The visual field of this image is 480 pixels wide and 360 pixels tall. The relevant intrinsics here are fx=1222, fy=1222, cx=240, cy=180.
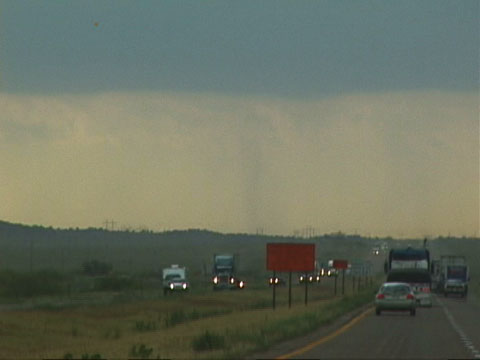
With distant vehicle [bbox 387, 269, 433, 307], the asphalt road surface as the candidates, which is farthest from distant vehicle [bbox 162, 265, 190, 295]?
the asphalt road surface

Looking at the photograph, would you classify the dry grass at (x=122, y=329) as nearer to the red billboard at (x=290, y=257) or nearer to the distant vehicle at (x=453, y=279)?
the red billboard at (x=290, y=257)

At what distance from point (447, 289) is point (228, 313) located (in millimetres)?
37367

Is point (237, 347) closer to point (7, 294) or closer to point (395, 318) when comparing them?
point (395, 318)

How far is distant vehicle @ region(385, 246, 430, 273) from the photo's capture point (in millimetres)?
76312

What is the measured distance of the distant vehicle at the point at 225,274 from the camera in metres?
111

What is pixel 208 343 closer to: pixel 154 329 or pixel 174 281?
pixel 154 329

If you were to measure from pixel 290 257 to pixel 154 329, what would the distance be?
11.9 m

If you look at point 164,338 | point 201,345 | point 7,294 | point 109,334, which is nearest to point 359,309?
point 109,334

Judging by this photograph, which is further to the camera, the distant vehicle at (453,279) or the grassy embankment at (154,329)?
the distant vehicle at (453,279)

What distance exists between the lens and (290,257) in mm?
60094

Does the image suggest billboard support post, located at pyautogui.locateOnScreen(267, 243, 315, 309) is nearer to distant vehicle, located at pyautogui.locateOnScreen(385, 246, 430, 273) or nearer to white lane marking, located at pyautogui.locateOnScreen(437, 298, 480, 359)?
white lane marking, located at pyautogui.locateOnScreen(437, 298, 480, 359)

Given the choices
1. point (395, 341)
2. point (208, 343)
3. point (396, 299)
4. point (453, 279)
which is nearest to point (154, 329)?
point (396, 299)

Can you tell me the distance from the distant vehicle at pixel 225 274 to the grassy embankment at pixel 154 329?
92.7 ft

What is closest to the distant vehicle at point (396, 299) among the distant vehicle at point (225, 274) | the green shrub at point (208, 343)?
the green shrub at point (208, 343)
